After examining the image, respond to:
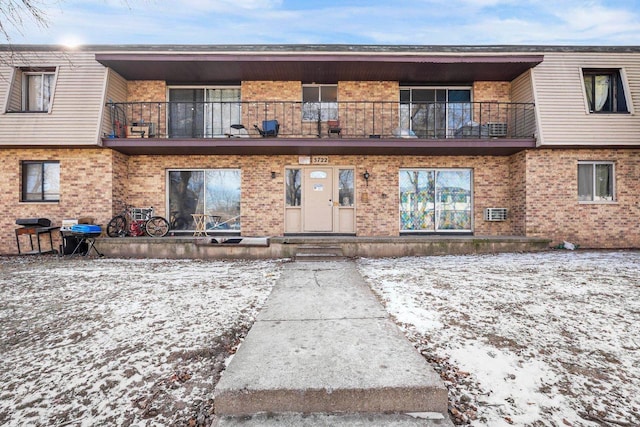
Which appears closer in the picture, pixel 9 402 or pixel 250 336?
pixel 9 402

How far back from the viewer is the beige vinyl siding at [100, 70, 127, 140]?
8.76m

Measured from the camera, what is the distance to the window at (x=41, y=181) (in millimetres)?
9031

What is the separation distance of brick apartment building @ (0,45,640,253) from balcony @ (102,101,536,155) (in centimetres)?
5

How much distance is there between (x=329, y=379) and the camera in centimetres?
209

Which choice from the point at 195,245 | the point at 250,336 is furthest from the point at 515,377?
the point at 195,245

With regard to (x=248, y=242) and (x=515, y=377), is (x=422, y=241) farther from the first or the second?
(x=515, y=377)

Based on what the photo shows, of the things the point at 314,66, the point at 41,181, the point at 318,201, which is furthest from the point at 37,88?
the point at 318,201

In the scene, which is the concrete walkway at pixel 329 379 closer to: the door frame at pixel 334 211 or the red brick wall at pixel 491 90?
the door frame at pixel 334 211

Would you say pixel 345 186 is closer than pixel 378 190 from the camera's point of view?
No

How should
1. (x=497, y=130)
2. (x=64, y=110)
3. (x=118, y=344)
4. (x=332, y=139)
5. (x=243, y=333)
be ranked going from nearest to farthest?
(x=118, y=344) < (x=243, y=333) < (x=64, y=110) < (x=332, y=139) < (x=497, y=130)

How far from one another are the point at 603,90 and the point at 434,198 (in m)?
6.18

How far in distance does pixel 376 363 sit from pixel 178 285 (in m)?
4.04

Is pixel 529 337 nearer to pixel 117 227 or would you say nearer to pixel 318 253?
pixel 318 253

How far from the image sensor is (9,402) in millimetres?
2109
